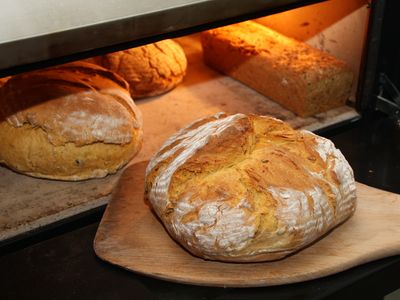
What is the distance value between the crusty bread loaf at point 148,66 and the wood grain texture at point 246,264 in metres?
0.56

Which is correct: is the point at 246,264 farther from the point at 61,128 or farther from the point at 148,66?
the point at 148,66

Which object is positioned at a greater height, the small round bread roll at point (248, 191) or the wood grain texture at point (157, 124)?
the small round bread roll at point (248, 191)

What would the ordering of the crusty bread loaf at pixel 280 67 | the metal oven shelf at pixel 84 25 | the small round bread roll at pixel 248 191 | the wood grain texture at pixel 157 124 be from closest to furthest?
the metal oven shelf at pixel 84 25
the small round bread roll at pixel 248 191
the wood grain texture at pixel 157 124
the crusty bread loaf at pixel 280 67

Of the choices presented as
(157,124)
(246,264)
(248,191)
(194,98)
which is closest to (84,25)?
(248,191)

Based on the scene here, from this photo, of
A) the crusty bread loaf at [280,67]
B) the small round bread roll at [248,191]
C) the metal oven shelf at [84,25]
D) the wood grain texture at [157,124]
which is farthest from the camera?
the crusty bread loaf at [280,67]

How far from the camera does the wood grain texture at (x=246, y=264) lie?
42.1 inches

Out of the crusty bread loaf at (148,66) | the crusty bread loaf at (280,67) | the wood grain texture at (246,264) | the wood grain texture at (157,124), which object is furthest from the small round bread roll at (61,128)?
the crusty bread loaf at (280,67)

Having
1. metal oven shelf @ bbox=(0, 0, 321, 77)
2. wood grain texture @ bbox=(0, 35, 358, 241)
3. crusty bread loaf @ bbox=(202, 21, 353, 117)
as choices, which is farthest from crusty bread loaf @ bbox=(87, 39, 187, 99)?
metal oven shelf @ bbox=(0, 0, 321, 77)

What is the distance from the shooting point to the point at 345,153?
1.49 m

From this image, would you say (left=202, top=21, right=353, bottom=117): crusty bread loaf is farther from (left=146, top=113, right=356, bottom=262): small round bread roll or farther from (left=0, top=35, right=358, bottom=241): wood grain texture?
(left=146, top=113, right=356, bottom=262): small round bread roll

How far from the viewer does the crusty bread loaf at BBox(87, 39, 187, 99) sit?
1.72m

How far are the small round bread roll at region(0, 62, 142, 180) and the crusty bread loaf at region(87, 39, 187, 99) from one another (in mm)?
297

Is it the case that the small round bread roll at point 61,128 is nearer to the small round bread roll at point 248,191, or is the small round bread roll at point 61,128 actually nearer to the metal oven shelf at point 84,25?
the small round bread roll at point 248,191

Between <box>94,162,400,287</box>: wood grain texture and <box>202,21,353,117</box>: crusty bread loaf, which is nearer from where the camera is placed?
<box>94,162,400,287</box>: wood grain texture
